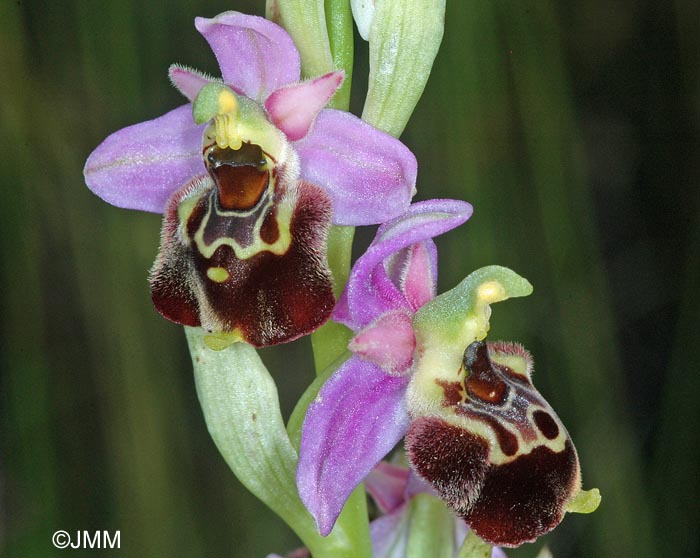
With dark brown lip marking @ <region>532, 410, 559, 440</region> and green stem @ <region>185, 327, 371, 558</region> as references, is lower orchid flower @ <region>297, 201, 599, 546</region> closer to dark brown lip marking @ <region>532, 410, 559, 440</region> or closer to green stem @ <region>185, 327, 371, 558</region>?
dark brown lip marking @ <region>532, 410, 559, 440</region>

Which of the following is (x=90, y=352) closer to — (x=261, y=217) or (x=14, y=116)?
(x=14, y=116)

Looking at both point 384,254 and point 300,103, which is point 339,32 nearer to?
point 300,103

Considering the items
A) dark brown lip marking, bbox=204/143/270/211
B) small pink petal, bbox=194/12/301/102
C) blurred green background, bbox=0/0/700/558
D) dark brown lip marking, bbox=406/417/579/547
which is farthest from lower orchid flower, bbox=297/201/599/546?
blurred green background, bbox=0/0/700/558

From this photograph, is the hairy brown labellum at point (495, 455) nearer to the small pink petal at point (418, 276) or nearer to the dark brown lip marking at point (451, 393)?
the dark brown lip marking at point (451, 393)

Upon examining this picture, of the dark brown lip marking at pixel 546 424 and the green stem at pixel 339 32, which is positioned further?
the green stem at pixel 339 32

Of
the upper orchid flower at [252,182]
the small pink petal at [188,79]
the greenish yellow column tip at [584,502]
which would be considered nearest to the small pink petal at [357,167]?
the upper orchid flower at [252,182]

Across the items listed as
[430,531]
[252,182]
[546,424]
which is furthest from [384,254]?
[430,531]
